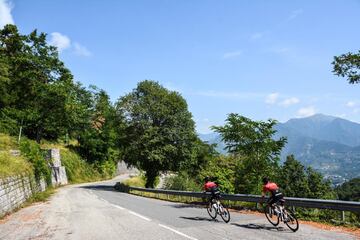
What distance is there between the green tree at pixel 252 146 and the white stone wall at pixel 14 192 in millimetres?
12843

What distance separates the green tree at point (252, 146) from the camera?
23.4 metres

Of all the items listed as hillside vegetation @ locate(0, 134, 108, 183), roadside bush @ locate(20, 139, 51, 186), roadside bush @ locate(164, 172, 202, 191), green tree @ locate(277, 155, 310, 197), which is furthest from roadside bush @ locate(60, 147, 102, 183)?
green tree @ locate(277, 155, 310, 197)

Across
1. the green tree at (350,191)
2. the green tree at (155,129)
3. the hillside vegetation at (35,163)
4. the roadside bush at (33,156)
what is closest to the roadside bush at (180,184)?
the green tree at (155,129)

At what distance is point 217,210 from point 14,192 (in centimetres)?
1280

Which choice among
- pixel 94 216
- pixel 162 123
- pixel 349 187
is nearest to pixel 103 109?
pixel 162 123

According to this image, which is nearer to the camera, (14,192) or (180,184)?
(14,192)

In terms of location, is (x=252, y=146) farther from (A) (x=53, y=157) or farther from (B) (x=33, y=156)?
(A) (x=53, y=157)

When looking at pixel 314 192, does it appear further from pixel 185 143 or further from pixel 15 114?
pixel 15 114

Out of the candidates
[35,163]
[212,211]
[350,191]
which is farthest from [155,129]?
[350,191]

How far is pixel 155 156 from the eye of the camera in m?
41.7

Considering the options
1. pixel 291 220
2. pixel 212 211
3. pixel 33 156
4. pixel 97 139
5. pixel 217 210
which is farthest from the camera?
pixel 97 139

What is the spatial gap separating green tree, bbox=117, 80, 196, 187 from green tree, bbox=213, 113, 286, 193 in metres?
18.6

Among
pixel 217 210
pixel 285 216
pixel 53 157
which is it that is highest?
pixel 53 157

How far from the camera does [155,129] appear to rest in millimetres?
43125
